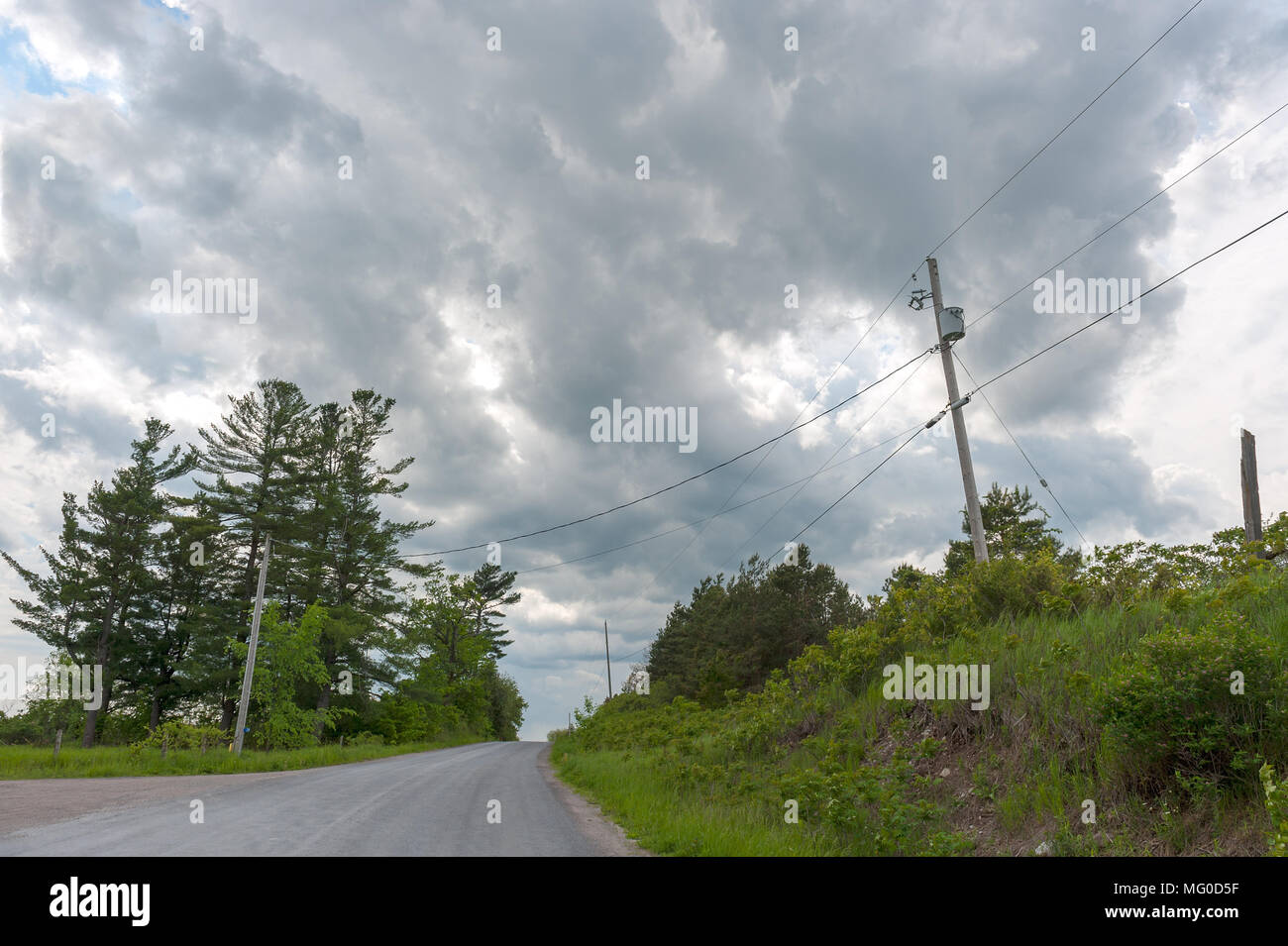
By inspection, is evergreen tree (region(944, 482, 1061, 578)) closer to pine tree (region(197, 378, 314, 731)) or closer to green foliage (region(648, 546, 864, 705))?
green foliage (region(648, 546, 864, 705))

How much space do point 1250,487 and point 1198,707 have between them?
36.7ft

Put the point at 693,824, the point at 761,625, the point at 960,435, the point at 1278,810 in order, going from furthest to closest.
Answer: the point at 761,625
the point at 960,435
the point at 693,824
the point at 1278,810

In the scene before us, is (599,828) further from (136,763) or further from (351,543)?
(351,543)

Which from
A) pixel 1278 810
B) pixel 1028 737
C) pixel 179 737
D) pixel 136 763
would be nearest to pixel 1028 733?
pixel 1028 737

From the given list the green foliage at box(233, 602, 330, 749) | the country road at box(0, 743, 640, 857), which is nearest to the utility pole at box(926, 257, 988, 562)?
the country road at box(0, 743, 640, 857)

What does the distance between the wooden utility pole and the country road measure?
14.2 m

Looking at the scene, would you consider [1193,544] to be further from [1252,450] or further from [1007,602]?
[1252,450]

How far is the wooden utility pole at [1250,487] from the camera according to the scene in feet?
46.2

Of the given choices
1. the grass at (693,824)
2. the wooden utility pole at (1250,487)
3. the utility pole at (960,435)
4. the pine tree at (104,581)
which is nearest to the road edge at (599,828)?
the grass at (693,824)

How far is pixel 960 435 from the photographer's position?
16.9 meters

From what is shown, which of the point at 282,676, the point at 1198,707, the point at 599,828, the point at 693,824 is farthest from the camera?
the point at 282,676
